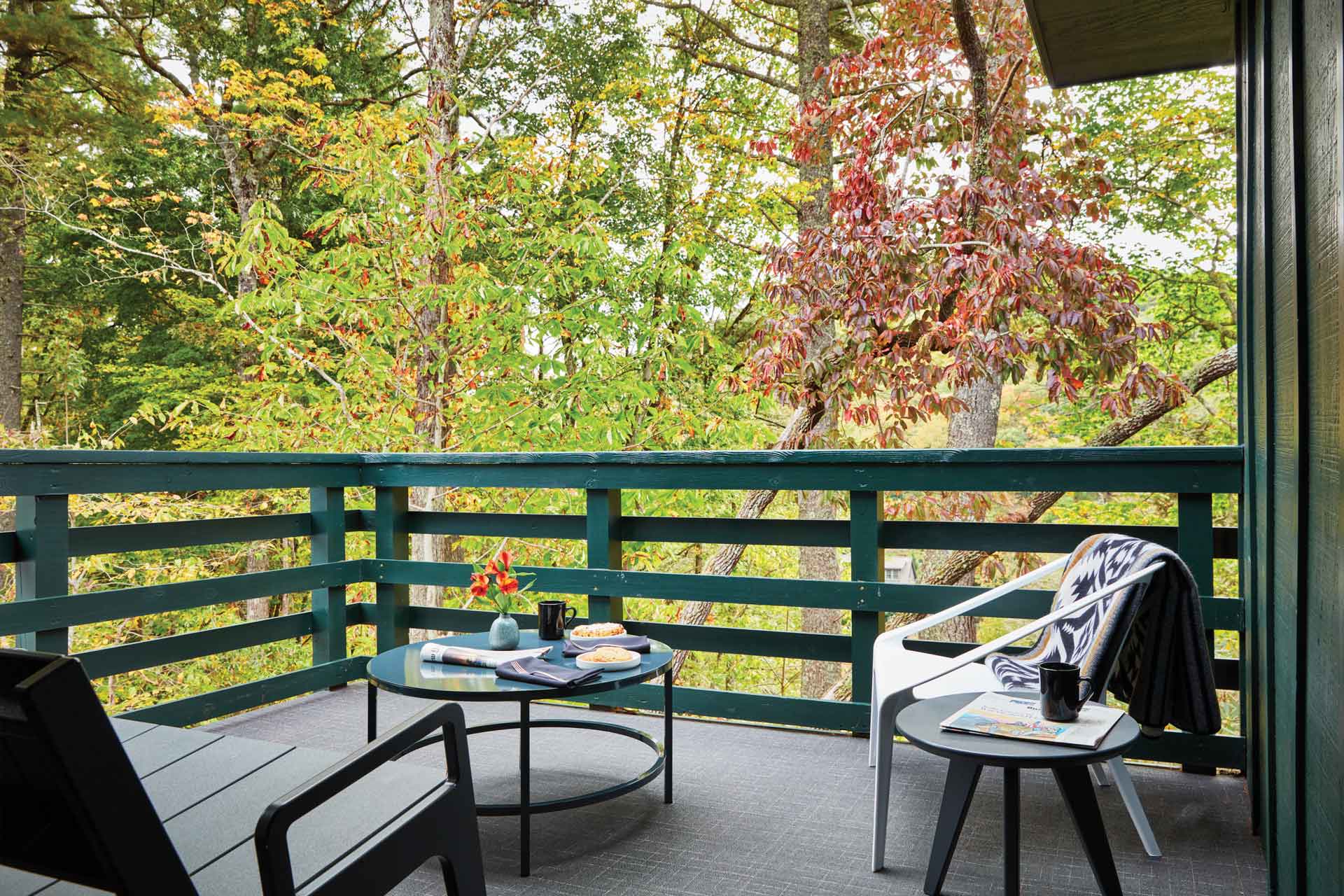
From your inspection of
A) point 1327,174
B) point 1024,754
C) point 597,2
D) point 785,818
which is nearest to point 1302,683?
point 1024,754

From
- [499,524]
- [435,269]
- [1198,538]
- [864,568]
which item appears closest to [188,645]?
[499,524]

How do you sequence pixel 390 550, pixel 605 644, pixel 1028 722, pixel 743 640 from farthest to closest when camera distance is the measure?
pixel 390 550, pixel 743 640, pixel 605 644, pixel 1028 722

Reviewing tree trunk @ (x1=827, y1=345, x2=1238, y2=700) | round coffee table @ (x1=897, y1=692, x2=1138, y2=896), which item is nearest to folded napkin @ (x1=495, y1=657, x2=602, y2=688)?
round coffee table @ (x1=897, y1=692, x2=1138, y2=896)

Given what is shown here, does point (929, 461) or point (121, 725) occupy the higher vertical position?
point (929, 461)

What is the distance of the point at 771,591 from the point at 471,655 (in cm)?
121

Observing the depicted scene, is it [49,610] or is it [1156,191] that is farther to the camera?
[1156,191]

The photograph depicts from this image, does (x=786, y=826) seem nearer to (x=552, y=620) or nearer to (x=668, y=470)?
(x=552, y=620)

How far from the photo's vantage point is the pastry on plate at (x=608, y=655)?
2.39 meters

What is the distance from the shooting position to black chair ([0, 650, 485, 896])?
36.2 inches

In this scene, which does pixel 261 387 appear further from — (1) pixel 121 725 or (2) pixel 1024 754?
(2) pixel 1024 754

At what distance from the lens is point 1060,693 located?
1.96 m

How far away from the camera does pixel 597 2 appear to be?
923 centimetres

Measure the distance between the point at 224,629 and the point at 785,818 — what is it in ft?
7.38

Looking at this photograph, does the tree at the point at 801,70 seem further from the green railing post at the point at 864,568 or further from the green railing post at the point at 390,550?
the green railing post at the point at 864,568
